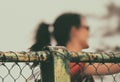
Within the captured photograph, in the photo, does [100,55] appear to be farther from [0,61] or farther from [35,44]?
[35,44]

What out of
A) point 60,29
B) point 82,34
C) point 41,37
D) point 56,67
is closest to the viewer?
point 56,67

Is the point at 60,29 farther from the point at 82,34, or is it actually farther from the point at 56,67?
the point at 56,67

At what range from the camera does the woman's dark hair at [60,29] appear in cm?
353

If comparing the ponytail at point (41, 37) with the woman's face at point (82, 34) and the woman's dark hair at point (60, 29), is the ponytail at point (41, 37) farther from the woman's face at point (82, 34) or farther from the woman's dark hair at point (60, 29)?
the woman's face at point (82, 34)

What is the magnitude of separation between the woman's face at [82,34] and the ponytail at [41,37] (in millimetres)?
270

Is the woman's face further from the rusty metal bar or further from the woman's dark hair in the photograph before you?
the rusty metal bar

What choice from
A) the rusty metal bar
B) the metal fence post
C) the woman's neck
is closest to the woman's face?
the woman's neck

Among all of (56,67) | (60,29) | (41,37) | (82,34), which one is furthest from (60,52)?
(60,29)

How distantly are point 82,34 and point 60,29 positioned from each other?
A: 0.88 ft

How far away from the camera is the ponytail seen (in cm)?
322

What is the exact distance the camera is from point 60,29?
3971 millimetres

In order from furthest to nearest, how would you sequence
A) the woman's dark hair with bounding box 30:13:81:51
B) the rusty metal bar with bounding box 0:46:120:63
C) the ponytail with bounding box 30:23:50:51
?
the woman's dark hair with bounding box 30:13:81:51
the ponytail with bounding box 30:23:50:51
the rusty metal bar with bounding box 0:46:120:63

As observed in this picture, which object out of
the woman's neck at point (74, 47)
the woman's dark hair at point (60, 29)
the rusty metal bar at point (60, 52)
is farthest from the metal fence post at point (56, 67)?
the woman's neck at point (74, 47)

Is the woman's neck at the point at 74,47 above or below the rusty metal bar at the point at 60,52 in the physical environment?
below
